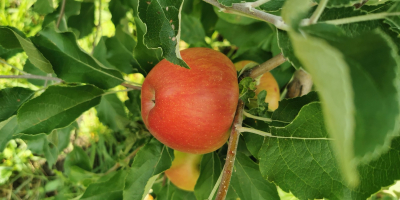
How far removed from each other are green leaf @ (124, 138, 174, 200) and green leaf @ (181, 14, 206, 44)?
0.39 m

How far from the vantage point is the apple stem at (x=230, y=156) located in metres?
0.45

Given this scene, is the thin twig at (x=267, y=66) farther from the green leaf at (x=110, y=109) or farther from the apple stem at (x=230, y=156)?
the green leaf at (x=110, y=109)

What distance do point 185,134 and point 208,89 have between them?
9 centimetres

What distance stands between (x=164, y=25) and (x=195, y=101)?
0.14 metres

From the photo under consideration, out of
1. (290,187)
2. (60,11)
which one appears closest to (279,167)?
(290,187)

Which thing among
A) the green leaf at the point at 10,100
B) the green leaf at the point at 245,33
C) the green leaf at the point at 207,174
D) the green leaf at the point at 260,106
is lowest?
the green leaf at the point at 207,174

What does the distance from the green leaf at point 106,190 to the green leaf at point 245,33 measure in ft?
1.77

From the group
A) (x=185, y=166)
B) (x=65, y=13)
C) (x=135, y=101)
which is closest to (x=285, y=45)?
(x=185, y=166)

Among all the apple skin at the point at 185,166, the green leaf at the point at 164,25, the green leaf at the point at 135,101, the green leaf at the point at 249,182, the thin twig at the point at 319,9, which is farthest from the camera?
the green leaf at the point at 135,101

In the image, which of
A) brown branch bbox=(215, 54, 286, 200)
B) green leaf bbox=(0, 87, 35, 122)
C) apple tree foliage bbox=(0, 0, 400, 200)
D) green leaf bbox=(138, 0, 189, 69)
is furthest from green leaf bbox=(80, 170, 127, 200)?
green leaf bbox=(138, 0, 189, 69)

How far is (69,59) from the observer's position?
1.88 feet

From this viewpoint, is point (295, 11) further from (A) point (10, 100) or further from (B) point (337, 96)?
(A) point (10, 100)

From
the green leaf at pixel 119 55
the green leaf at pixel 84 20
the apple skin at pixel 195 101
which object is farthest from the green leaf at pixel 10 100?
the green leaf at pixel 84 20

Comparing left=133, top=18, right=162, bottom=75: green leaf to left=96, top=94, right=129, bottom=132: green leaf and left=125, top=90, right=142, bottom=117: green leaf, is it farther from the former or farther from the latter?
left=96, top=94, right=129, bottom=132: green leaf
